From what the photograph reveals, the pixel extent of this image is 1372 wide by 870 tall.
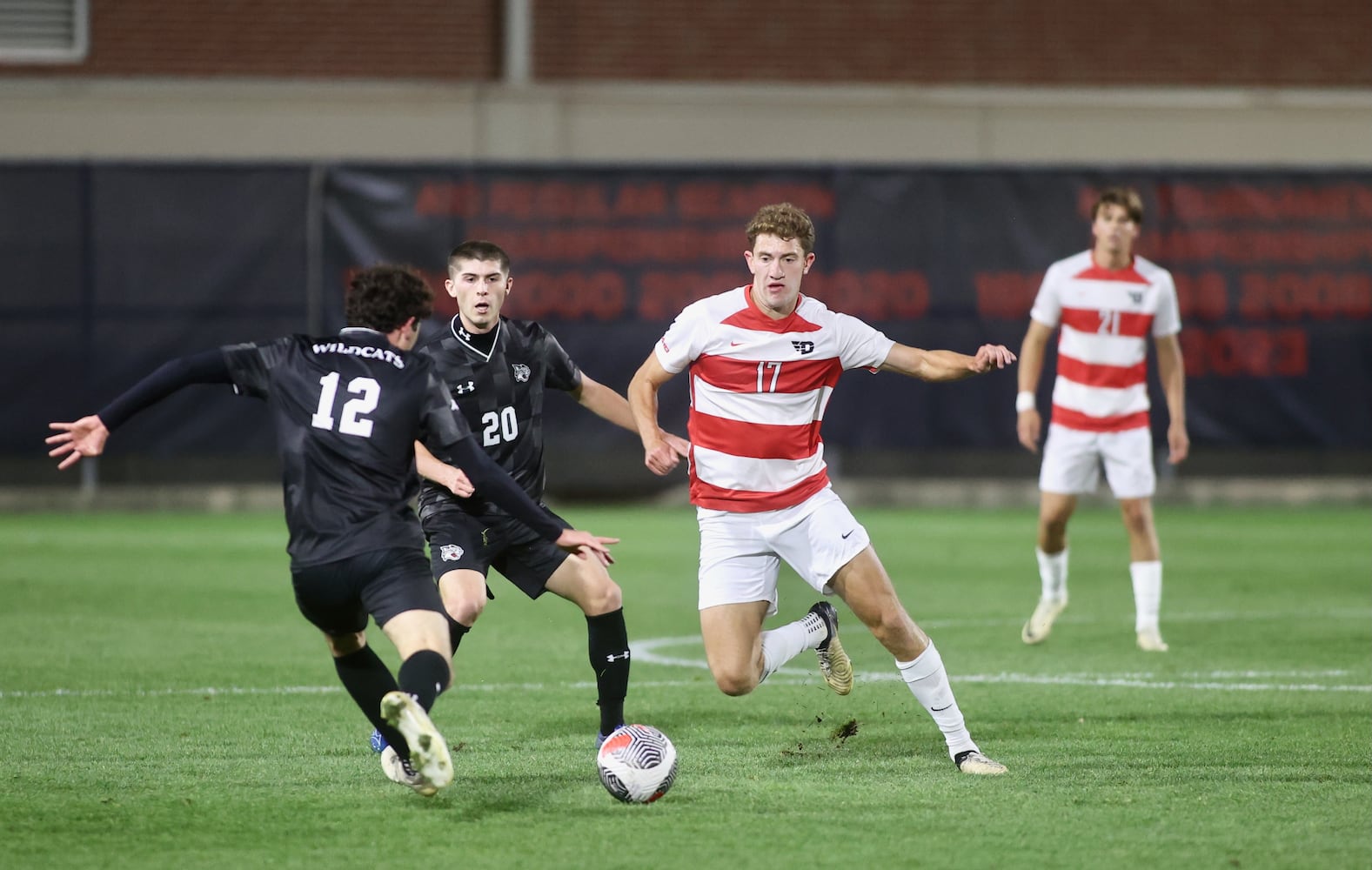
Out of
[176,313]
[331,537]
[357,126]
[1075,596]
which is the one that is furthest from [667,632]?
[357,126]

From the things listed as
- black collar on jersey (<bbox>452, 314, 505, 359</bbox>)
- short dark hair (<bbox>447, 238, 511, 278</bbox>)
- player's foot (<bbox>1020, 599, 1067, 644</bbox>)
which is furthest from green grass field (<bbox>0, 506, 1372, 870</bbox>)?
short dark hair (<bbox>447, 238, 511, 278</bbox>)

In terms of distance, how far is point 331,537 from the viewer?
5.93 metres

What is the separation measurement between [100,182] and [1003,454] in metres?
9.81

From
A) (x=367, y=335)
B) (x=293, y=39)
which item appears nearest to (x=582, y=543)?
(x=367, y=335)

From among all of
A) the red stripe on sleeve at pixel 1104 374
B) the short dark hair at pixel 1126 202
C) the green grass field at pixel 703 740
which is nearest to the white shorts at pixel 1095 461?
the red stripe on sleeve at pixel 1104 374

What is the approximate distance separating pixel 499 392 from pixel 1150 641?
4418 mm

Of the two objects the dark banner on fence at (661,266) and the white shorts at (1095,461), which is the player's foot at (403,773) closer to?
the white shorts at (1095,461)

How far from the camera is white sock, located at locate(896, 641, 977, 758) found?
675 centimetres

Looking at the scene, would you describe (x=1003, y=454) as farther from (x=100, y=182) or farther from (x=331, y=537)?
(x=331, y=537)

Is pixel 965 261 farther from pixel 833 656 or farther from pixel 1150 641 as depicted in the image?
pixel 833 656

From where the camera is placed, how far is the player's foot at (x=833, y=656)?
7.54 meters

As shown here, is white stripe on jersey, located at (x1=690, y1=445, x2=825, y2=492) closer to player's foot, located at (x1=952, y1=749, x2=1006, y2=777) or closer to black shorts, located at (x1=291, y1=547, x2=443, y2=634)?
player's foot, located at (x1=952, y1=749, x2=1006, y2=777)

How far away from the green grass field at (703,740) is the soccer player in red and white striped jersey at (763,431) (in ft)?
1.98

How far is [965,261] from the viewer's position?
18.7m
